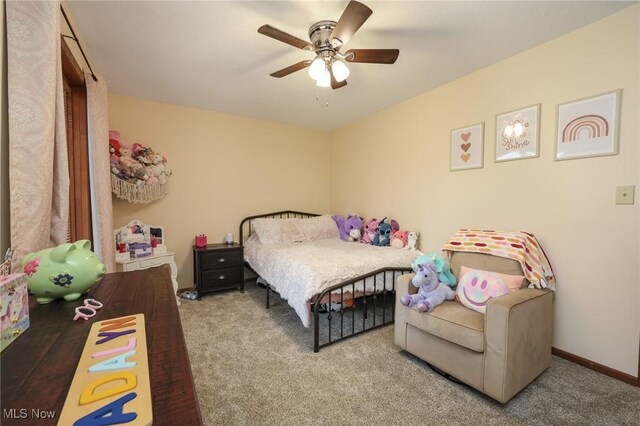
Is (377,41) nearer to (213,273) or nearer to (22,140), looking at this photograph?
(22,140)

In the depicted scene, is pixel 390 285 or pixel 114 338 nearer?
pixel 114 338

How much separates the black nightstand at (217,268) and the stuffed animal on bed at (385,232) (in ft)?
5.76

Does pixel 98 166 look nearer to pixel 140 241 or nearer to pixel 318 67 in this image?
pixel 140 241

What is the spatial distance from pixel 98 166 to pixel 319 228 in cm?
250

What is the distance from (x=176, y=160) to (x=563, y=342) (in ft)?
14.0

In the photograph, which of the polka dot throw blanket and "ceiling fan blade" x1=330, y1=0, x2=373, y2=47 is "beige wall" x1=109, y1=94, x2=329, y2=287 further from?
the polka dot throw blanket

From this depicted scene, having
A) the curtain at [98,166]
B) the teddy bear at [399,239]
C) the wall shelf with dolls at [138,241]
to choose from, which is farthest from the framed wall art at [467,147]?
the wall shelf with dolls at [138,241]

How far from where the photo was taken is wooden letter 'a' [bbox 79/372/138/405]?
52 centimetres

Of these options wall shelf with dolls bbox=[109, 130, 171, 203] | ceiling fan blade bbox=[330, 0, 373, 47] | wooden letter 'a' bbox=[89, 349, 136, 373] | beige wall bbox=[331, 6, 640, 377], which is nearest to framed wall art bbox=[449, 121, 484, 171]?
beige wall bbox=[331, 6, 640, 377]

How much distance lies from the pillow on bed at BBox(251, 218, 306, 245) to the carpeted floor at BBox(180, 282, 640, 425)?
53.1 inches

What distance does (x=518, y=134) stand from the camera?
2295 millimetres

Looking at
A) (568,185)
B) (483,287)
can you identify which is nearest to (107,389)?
(483,287)

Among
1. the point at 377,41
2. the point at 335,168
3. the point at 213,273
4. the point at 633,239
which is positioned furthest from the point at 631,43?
the point at 213,273

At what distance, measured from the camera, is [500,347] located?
1547 millimetres
